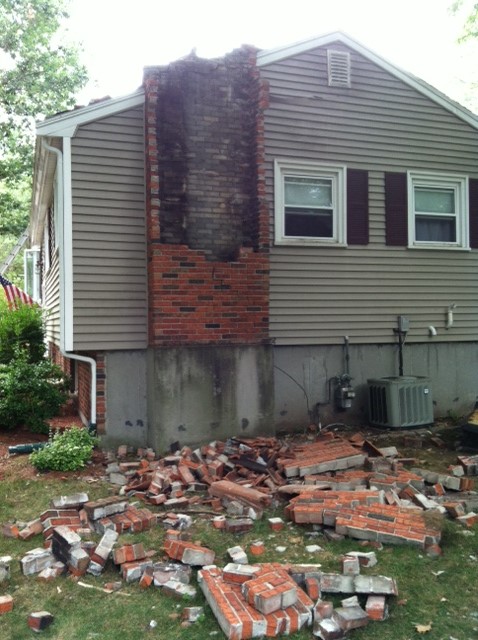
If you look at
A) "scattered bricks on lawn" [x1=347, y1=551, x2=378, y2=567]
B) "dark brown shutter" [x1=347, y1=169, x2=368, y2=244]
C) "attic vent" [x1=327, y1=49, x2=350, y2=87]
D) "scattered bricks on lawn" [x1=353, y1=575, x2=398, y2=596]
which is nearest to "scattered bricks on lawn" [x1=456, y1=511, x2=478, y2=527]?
"scattered bricks on lawn" [x1=347, y1=551, x2=378, y2=567]

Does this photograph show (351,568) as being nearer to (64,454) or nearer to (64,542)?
(64,542)

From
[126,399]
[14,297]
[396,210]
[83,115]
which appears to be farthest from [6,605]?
[14,297]

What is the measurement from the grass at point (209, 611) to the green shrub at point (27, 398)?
323cm

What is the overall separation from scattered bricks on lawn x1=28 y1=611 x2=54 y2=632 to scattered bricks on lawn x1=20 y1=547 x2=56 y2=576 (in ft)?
2.02

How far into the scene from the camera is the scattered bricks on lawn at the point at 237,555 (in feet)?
13.5

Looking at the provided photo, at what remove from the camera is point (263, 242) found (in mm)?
7617

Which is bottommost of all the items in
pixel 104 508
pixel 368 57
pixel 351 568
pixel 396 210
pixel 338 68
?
pixel 351 568

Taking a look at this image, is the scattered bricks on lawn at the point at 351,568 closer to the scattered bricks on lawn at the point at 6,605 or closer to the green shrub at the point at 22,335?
the scattered bricks on lawn at the point at 6,605

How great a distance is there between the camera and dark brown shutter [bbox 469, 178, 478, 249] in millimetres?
9164

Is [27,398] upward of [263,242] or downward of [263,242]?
downward

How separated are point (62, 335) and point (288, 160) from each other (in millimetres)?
3915

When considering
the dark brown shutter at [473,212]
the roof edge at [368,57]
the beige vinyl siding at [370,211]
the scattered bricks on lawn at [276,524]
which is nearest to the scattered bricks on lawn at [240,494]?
the scattered bricks on lawn at [276,524]

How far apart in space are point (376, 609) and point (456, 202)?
24.0 ft

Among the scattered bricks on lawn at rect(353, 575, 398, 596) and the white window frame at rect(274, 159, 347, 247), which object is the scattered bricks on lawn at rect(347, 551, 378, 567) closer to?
the scattered bricks on lawn at rect(353, 575, 398, 596)
